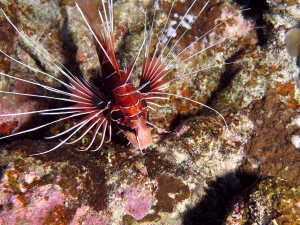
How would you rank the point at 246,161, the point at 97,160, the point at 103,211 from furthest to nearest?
the point at 246,161, the point at 97,160, the point at 103,211

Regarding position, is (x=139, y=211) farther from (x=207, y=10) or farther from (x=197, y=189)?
(x=207, y=10)

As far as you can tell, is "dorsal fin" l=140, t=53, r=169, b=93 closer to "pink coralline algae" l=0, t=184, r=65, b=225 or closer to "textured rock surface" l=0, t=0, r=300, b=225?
"textured rock surface" l=0, t=0, r=300, b=225

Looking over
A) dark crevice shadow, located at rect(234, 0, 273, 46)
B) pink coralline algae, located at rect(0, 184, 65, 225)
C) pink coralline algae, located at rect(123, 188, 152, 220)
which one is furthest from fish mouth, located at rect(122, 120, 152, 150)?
dark crevice shadow, located at rect(234, 0, 273, 46)

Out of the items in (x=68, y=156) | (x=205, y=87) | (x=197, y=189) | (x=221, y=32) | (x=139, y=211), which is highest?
(x=221, y=32)

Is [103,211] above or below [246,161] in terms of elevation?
below

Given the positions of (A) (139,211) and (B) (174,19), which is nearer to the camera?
(A) (139,211)

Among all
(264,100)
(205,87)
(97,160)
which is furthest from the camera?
(205,87)

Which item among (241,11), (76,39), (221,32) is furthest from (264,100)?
(76,39)
